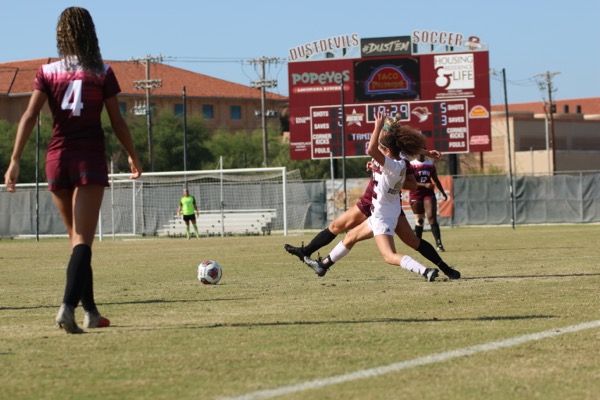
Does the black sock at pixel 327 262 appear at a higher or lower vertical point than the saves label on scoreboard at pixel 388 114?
lower

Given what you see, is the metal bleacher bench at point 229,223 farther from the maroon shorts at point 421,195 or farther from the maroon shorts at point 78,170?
the maroon shorts at point 78,170

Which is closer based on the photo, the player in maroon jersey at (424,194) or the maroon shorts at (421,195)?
the player in maroon jersey at (424,194)

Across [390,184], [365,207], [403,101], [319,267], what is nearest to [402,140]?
[390,184]

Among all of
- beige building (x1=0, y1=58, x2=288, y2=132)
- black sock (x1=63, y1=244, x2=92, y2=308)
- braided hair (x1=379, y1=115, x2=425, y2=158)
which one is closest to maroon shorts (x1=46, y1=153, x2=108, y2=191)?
black sock (x1=63, y1=244, x2=92, y2=308)

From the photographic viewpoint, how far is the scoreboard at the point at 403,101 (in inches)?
1657

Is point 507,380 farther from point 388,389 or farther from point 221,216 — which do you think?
point 221,216

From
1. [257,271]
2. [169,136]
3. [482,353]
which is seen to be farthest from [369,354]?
[169,136]

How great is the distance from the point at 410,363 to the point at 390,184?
18.7 ft


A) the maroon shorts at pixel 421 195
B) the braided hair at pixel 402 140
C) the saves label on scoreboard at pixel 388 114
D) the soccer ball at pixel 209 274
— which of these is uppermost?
the saves label on scoreboard at pixel 388 114

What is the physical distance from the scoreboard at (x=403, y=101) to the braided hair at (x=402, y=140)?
30391mm

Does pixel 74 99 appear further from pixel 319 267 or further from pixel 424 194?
pixel 424 194

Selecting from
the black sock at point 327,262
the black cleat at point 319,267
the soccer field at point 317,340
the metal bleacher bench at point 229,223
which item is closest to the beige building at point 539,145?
the metal bleacher bench at point 229,223

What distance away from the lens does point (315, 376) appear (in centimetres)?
575

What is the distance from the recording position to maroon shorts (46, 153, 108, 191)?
7.64m
